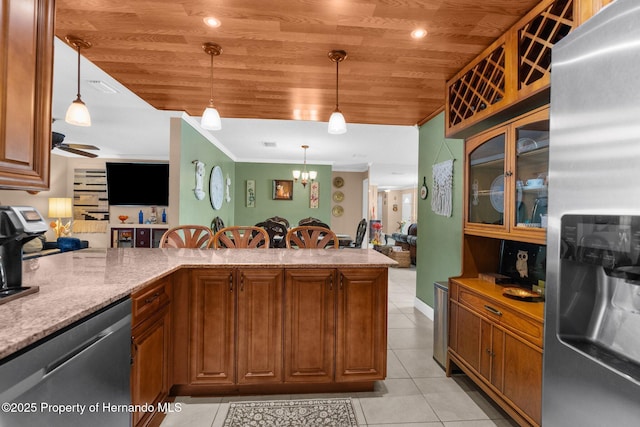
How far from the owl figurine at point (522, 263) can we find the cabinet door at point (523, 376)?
58 cm

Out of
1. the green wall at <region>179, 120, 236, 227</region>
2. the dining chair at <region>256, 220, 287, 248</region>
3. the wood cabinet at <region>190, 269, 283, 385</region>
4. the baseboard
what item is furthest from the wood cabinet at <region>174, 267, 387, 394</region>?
the dining chair at <region>256, 220, 287, 248</region>

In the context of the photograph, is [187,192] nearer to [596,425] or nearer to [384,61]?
[384,61]

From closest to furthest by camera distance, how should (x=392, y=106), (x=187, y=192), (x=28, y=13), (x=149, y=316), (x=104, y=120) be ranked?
(x=28, y=13)
(x=149, y=316)
(x=392, y=106)
(x=187, y=192)
(x=104, y=120)

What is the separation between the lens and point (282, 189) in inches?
313

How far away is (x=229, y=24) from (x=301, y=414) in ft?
8.01

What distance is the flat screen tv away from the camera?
7.03 metres

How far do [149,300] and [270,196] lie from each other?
21.0 feet

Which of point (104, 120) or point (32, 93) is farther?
point (104, 120)

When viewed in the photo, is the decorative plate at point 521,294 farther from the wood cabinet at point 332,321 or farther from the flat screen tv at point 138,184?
the flat screen tv at point 138,184

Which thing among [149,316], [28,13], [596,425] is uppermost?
[28,13]

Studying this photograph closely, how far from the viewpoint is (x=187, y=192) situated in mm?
4316

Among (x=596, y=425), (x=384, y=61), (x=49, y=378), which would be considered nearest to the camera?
(x=49, y=378)

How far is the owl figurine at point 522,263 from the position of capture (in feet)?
7.00

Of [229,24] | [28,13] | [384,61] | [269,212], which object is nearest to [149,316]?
[28,13]
